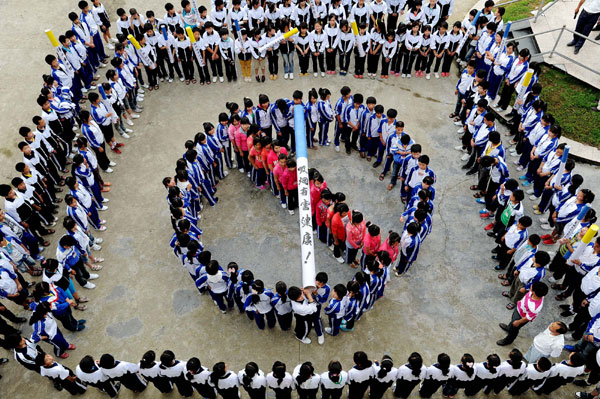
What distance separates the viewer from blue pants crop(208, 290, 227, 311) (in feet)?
24.1

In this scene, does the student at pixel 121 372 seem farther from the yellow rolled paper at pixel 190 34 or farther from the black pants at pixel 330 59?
the black pants at pixel 330 59

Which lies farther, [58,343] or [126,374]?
[58,343]

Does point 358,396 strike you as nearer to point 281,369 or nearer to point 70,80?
point 281,369

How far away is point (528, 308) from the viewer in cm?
651

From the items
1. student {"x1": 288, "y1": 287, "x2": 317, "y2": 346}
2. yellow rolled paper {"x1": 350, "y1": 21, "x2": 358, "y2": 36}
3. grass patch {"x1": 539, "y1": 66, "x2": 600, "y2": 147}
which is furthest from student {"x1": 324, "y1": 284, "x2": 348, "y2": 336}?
yellow rolled paper {"x1": 350, "y1": 21, "x2": 358, "y2": 36}

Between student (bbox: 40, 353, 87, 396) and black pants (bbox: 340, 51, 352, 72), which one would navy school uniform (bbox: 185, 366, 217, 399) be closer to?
student (bbox: 40, 353, 87, 396)

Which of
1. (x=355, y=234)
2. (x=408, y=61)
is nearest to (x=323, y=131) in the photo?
(x=355, y=234)

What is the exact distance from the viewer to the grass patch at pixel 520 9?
43.2 ft

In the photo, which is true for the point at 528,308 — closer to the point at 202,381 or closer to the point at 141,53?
the point at 202,381

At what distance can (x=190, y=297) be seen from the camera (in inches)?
315

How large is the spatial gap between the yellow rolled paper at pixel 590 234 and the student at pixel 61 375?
7.69 metres

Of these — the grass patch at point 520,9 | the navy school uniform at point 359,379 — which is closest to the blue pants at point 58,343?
the navy school uniform at point 359,379

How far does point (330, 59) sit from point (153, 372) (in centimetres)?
877

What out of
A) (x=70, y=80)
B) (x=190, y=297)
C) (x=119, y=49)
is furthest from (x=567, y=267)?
(x=70, y=80)
